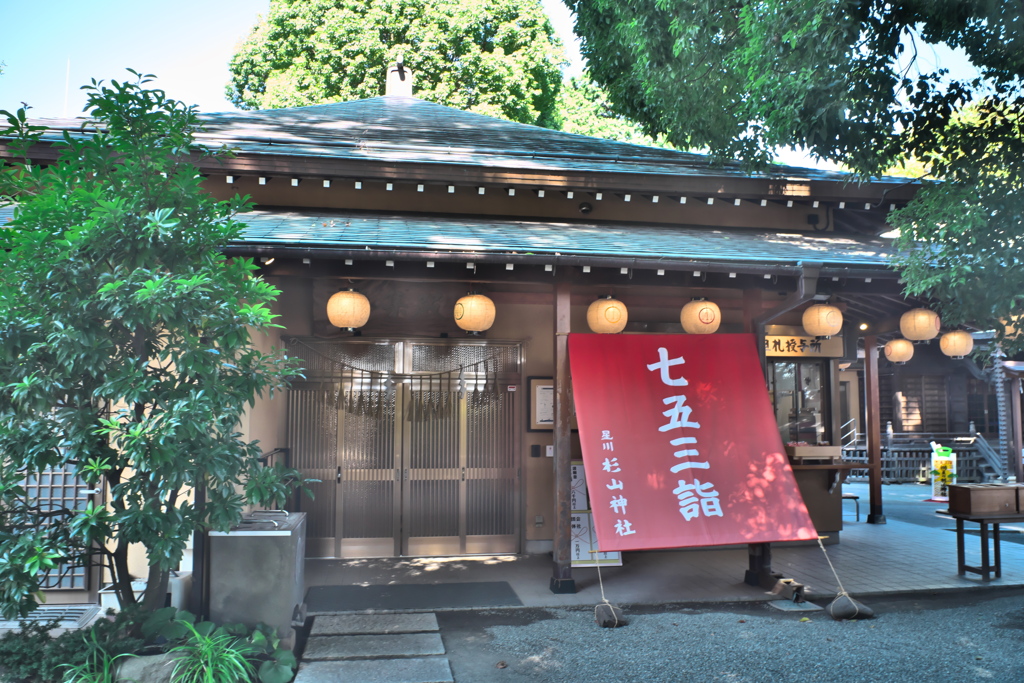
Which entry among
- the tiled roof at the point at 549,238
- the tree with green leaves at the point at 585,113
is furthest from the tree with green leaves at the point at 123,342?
the tree with green leaves at the point at 585,113

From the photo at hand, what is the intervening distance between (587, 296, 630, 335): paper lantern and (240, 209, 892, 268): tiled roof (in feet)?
1.68

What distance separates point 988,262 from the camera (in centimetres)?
507

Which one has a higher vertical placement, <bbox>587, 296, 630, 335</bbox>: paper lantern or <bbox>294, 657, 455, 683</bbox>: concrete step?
<bbox>587, 296, 630, 335</bbox>: paper lantern

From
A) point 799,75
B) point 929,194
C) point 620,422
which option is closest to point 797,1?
point 799,75

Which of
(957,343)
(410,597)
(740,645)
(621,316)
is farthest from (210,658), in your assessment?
(957,343)

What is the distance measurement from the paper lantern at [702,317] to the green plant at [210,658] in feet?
15.4

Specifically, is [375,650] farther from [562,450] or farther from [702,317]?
[702,317]

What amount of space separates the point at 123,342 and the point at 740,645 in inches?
196

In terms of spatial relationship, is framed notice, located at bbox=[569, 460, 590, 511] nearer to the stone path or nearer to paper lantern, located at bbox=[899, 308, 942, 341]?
the stone path

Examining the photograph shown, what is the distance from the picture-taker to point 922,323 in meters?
7.18

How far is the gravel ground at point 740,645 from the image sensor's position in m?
4.75

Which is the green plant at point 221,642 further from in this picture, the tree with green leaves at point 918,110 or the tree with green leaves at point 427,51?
the tree with green leaves at point 427,51

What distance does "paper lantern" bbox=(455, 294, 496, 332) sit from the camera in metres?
6.38

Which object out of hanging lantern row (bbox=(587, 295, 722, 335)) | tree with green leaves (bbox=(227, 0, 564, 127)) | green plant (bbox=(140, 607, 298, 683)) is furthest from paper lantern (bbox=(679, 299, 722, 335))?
tree with green leaves (bbox=(227, 0, 564, 127))
